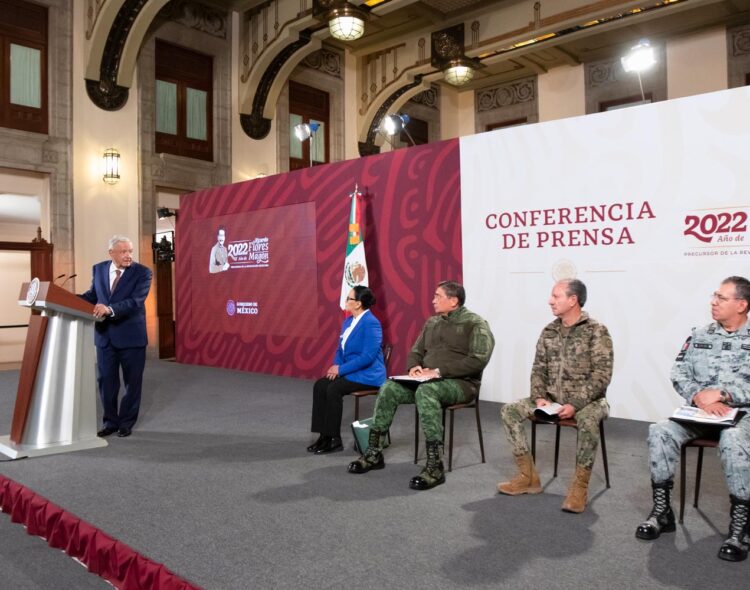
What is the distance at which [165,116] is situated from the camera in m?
9.55

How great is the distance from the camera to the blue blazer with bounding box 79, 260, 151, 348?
4.25 meters

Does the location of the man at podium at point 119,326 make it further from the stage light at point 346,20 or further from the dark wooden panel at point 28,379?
the stage light at point 346,20

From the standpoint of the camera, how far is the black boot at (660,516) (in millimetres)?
2459

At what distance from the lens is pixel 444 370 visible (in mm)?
3459

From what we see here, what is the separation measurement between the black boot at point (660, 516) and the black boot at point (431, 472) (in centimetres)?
97

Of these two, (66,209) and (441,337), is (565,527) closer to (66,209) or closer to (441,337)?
(441,337)

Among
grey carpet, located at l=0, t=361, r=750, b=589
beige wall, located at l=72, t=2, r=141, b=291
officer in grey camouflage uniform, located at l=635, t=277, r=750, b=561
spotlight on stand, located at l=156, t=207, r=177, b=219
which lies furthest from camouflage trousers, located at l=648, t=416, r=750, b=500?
beige wall, located at l=72, t=2, r=141, b=291

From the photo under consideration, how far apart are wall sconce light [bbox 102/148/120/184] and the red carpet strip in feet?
21.0

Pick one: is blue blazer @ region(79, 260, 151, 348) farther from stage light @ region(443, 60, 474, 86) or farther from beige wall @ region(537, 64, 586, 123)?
beige wall @ region(537, 64, 586, 123)

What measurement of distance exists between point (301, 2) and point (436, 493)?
8.28m

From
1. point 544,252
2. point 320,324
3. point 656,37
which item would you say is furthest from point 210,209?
point 656,37

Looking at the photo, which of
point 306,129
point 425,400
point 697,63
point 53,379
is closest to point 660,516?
point 425,400

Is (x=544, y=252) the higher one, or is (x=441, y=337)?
(x=544, y=252)

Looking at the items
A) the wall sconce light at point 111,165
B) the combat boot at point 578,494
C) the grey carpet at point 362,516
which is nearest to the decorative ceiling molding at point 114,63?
the wall sconce light at point 111,165
